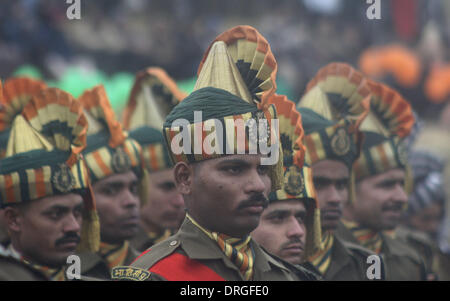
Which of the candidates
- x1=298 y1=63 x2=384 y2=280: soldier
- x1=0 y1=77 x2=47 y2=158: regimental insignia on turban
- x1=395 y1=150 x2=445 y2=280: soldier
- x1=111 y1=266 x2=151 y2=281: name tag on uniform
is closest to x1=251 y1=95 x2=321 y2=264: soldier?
x1=298 y1=63 x2=384 y2=280: soldier

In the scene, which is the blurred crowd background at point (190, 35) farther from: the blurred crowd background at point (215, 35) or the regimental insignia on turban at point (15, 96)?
the regimental insignia on turban at point (15, 96)

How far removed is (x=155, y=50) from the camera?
782 inches

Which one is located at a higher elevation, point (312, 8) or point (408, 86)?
point (312, 8)

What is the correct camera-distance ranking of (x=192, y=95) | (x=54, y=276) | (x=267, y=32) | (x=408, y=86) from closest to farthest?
(x=192, y=95) → (x=54, y=276) → (x=408, y=86) → (x=267, y=32)

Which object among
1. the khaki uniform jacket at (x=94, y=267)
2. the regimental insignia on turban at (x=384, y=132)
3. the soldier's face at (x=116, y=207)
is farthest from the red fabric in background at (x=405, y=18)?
the khaki uniform jacket at (x=94, y=267)

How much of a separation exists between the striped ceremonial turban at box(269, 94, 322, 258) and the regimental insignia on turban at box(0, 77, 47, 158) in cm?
201

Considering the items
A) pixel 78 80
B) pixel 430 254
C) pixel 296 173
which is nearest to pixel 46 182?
pixel 296 173

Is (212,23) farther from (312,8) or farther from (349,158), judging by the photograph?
(349,158)

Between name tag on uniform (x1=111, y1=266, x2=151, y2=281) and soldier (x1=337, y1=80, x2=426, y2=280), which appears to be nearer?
name tag on uniform (x1=111, y1=266, x2=151, y2=281)

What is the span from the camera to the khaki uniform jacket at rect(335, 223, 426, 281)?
8.30 m

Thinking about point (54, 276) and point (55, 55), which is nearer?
point (54, 276)

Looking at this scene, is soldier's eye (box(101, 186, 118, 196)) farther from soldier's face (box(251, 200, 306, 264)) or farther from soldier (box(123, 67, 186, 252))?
soldier's face (box(251, 200, 306, 264))

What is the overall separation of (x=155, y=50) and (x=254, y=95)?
48.5 ft

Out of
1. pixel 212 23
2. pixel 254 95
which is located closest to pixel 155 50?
pixel 212 23
